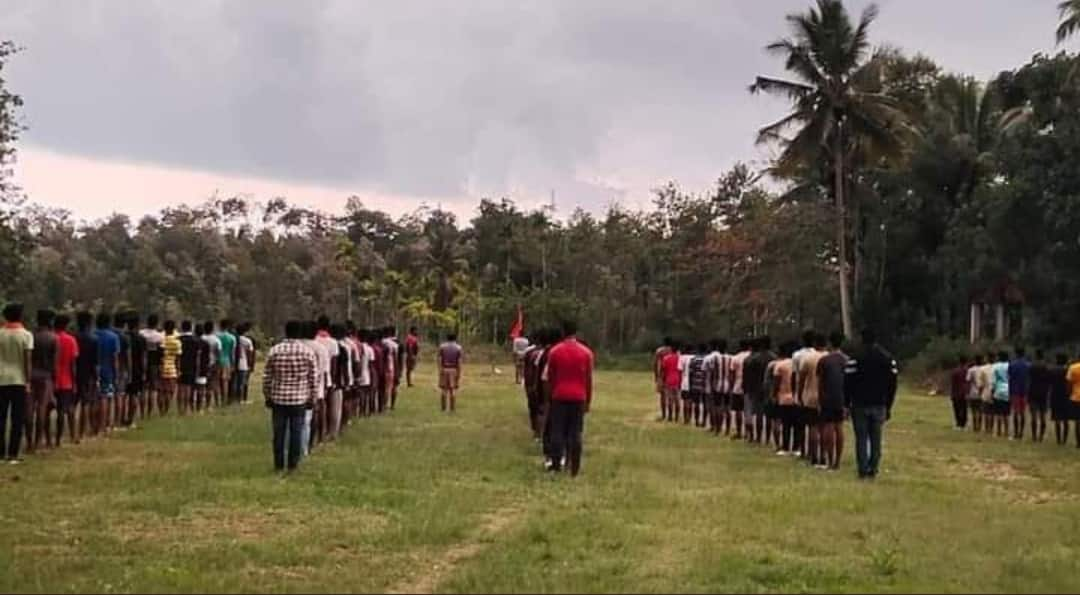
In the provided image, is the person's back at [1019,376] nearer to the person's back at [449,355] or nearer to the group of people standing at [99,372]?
the person's back at [449,355]

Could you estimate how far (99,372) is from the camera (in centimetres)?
2144

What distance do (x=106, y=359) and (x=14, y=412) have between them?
348 cm

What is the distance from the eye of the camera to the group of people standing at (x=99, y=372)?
18.2 meters

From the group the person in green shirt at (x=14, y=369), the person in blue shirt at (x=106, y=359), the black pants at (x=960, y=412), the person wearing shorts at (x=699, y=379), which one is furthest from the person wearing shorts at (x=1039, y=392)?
the person in green shirt at (x=14, y=369)

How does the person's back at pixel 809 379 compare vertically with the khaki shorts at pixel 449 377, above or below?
above

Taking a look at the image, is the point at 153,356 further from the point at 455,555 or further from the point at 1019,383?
the point at 1019,383

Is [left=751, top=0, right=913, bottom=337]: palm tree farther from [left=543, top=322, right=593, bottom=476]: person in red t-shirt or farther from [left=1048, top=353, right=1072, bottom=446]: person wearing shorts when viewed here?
[left=543, top=322, right=593, bottom=476]: person in red t-shirt

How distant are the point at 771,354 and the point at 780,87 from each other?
2794 centimetres

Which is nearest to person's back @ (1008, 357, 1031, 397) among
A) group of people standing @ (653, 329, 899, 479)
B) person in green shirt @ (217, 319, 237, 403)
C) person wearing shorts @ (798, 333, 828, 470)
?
group of people standing @ (653, 329, 899, 479)

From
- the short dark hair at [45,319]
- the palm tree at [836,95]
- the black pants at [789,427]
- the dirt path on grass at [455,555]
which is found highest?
the palm tree at [836,95]

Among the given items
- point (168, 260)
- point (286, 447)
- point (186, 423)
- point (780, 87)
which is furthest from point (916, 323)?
point (286, 447)

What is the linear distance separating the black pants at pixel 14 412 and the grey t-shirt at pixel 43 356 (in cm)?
78

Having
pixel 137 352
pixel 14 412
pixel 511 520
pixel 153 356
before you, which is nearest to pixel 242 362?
pixel 153 356

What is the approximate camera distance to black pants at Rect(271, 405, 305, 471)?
17.6 metres
